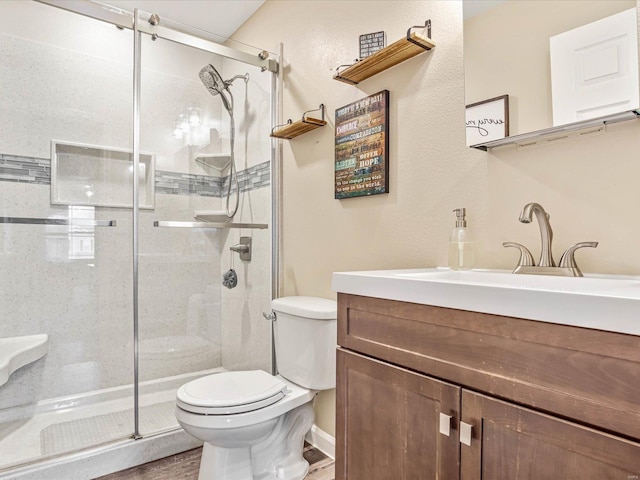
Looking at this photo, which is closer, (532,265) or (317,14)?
(532,265)

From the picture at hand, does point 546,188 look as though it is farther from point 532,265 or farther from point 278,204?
point 278,204

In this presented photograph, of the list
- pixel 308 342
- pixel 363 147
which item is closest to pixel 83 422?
pixel 308 342

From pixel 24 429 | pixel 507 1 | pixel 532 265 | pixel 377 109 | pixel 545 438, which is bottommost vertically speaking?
pixel 24 429

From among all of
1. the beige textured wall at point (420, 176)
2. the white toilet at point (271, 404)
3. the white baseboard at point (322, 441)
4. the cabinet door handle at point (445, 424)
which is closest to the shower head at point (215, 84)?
the beige textured wall at point (420, 176)

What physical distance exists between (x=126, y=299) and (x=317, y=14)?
205cm

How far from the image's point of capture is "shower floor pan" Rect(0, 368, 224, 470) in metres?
1.84

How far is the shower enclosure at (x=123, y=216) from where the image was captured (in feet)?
7.11

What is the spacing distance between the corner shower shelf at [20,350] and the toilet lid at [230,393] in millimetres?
1197

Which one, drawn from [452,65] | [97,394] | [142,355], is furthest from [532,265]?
[97,394]

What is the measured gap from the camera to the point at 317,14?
6.73 feet

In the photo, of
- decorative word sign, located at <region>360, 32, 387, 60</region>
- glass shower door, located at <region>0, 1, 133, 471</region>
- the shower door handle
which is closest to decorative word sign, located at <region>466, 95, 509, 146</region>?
decorative word sign, located at <region>360, 32, 387, 60</region>

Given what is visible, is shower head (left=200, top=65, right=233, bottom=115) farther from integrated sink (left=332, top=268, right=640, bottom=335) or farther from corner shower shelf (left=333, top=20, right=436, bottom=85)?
integrated sink (left=332, top=268, right=640, bottom=335)

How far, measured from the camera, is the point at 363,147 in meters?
1.73

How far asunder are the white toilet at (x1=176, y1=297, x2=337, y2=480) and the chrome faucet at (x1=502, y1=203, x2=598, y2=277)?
78 centimetres
